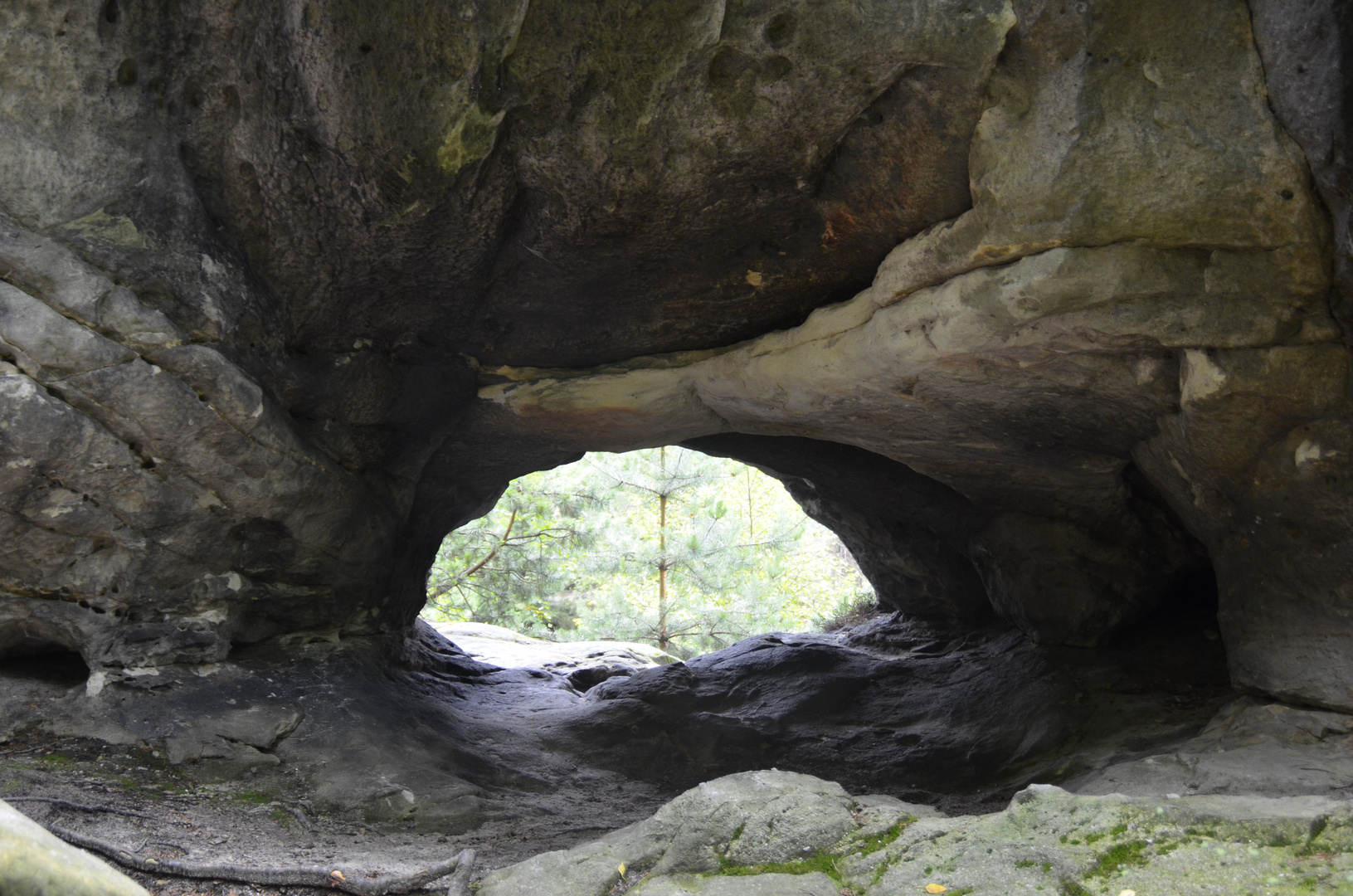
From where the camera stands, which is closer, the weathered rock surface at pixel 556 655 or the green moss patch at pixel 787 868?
the green moss patch at pixel 787 868

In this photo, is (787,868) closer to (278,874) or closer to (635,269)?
(278,874)

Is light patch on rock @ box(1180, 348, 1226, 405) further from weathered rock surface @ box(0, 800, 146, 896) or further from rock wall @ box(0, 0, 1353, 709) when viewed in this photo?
weathered rock surface @ box(0, 800, 146, 896)

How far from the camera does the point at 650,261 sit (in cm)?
552

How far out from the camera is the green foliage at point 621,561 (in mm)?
16906

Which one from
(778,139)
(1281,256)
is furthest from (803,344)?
(1281,256)

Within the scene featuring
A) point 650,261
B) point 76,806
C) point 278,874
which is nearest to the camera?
point 278,874

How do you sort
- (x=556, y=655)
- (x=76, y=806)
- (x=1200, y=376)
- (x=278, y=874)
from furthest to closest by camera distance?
(x=556, y=655) → (x=1200, y=376) → (x=76, y=806) → (x=278, y=874)

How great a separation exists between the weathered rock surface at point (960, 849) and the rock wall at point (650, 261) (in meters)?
1.78

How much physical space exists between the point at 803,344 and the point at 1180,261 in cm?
225

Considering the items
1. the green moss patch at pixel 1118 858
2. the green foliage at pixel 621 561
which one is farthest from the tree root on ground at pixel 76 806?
the green foliage at pixel 621 561

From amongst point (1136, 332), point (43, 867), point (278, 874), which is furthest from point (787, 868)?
point (1136, 332)

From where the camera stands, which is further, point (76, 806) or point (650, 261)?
point (650, 261)

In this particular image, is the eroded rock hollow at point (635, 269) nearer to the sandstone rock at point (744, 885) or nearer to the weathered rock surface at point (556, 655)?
the sandstone rock at point (744, 885)

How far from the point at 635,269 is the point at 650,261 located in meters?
0.14
